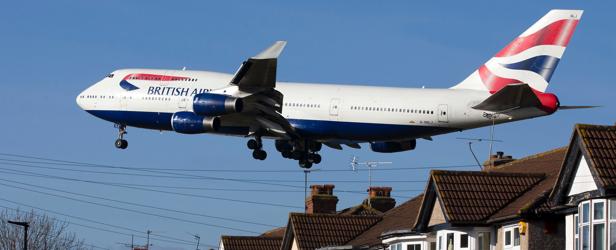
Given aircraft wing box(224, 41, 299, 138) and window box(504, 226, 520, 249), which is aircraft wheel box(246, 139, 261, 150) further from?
window box(504, 226, 520, 249)

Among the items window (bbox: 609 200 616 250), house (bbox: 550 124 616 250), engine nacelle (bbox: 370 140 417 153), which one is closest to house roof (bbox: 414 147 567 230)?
house (bbox: 550 124 616 250)

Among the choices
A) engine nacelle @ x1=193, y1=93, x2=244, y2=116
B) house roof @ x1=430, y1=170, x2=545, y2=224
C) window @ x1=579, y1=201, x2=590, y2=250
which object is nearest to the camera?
window @ x1=579, y1=201, x2=590, y2=250

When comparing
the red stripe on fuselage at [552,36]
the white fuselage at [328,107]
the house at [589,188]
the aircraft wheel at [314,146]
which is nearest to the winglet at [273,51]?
the white fuselage at [328,107]

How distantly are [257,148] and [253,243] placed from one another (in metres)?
10.6

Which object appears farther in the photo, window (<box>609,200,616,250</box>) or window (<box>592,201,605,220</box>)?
window (<box>592,201,605,220</box>)

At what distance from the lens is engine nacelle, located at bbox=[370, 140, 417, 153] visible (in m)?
77.3

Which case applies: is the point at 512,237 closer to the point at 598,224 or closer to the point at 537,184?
the point at 537,184

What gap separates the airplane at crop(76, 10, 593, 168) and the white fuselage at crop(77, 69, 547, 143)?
2.0 inches

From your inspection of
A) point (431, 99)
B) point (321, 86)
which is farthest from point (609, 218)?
point (321, 86)

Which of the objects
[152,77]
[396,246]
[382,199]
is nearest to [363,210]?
[382,199]

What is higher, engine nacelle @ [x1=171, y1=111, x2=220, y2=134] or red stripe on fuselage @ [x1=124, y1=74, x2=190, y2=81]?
red stripe on fuselage @ [x1=124, y1=74, x2=190, y2=81]

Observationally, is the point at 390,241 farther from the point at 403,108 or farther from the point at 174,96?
the point at 174,96

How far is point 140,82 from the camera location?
254ft

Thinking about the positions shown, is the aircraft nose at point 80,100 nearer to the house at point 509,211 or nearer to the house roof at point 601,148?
the house at point 509,211
